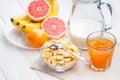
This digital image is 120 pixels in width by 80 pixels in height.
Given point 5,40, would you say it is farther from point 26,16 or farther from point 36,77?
point 36,77

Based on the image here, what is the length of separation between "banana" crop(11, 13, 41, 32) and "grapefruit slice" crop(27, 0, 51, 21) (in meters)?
0.02

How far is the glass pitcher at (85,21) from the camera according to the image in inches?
47.0

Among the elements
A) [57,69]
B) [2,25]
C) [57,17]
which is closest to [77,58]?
[57,69]

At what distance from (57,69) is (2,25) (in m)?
0.39

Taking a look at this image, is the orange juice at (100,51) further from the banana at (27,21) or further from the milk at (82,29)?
the banana at (27,21)

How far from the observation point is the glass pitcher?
1193mm

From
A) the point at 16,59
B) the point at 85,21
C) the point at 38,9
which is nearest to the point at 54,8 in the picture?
the point at 38,9

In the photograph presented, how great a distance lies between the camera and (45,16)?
131 cm

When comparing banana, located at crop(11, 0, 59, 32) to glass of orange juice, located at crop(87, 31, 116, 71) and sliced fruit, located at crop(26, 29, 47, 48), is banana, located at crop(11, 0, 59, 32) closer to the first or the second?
sliced fruit, located at crop(26, 29, 47, 48)

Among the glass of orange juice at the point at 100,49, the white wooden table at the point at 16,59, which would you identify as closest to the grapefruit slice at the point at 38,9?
the white wooden table at the point at 16,59

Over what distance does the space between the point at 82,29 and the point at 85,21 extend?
4 centimetres

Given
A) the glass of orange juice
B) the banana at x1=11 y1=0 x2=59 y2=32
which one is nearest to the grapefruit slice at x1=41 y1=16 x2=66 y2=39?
the banana at x1=11 y1=0 x2=59 y2=32

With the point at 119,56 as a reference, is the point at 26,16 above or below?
above

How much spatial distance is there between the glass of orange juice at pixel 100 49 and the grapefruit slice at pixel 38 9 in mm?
261
